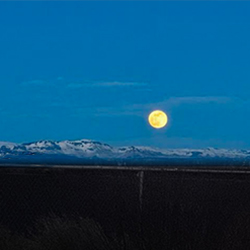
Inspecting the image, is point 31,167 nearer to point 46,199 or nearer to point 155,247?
point 155,247

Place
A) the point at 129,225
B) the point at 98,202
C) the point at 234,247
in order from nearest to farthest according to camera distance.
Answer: the point at 234,247, the point at 129,225, the point at 98,202

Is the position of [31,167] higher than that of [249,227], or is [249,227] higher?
[31,167]

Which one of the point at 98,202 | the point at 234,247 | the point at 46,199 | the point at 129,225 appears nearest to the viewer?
the point at 234,247

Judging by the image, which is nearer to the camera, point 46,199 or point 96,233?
point 96,233

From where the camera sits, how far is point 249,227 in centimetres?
896

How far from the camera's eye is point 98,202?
2509 cm

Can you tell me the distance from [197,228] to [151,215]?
879 mm

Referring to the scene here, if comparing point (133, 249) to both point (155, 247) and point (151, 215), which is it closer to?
point (155, 247)

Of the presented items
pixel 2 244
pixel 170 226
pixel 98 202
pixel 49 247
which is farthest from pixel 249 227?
pixel 98 202

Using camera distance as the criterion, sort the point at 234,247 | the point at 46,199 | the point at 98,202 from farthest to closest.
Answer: the point at 46,199 → the point at 98,202 → the point at 234,247

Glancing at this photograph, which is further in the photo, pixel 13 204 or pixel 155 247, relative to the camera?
pixel 13 204

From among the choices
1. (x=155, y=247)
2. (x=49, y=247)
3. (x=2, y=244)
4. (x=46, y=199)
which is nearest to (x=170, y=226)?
(x=155, y=247)

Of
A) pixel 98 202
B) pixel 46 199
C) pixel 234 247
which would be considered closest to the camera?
pixel 234 247

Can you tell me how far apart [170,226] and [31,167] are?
7.20 feet
